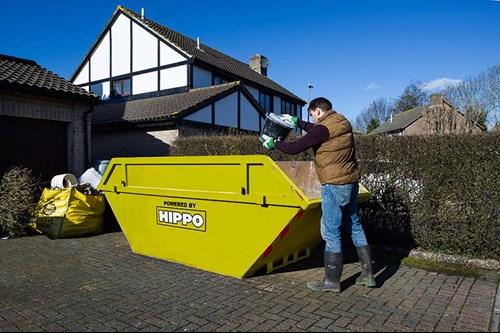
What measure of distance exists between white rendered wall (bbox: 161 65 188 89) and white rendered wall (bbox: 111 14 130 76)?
7.11 ft

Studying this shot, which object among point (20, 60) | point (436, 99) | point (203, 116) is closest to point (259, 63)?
point (203, 116)

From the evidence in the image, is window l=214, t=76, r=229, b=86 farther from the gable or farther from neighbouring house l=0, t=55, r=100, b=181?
neighbouring house l=0, t=55, r=100, b=181

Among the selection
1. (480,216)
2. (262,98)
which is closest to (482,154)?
(480,216)

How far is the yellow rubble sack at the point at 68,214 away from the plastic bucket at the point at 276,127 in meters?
4.30

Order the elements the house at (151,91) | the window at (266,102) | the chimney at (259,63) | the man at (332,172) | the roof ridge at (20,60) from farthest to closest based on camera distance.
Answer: the chimney at (259,63), the window at (266,102), the house at (151,91), the roof ridge at (20,60), the man at (332,172)

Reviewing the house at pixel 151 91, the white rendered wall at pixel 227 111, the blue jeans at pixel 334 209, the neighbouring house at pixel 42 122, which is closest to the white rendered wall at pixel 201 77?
the house at pixel 151 91

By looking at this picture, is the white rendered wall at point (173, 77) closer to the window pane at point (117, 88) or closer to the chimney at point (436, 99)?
the window pane at point (117, 88)

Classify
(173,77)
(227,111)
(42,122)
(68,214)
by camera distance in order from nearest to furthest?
(68,214), (42,122), (227,111), (173,77)

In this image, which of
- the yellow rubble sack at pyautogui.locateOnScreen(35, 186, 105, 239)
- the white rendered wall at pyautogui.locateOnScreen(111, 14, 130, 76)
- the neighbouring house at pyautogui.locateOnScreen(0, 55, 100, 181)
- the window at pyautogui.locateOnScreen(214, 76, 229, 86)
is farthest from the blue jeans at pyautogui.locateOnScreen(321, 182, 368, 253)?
the white rendered wall at pyautogui.locateOnScreen(111, 14, 130, 76)

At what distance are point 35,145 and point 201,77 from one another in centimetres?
993

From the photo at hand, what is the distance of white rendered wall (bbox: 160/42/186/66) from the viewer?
16641mm

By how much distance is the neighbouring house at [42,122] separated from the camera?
25.6 feet

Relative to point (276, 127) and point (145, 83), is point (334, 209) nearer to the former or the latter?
point (276, 127)

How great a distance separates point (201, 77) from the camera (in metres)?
17.1
